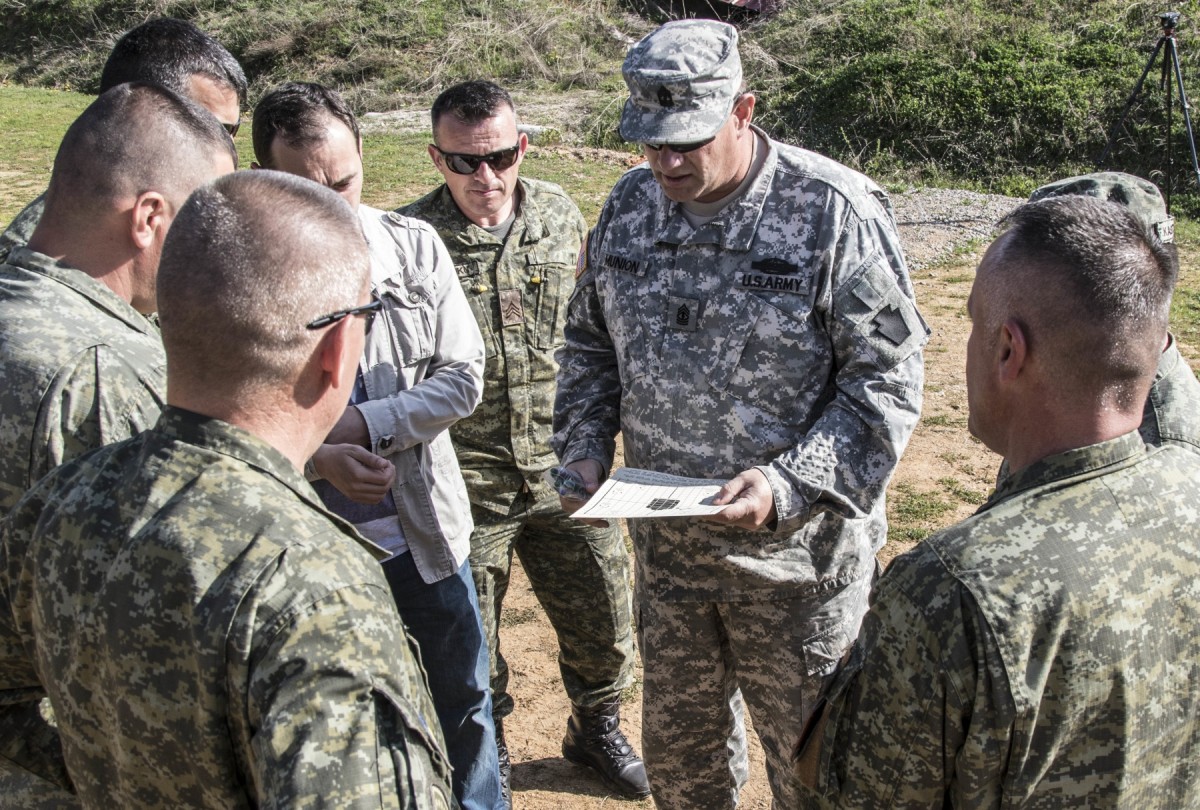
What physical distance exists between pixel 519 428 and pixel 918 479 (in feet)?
10.3

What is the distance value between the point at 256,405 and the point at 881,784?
124 centimetres

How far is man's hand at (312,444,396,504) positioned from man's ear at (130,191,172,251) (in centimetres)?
82

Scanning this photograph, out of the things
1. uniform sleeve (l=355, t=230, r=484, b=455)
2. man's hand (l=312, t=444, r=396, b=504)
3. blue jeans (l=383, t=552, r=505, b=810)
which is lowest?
blue jeans (l=383, t=552, r=505, b=810)

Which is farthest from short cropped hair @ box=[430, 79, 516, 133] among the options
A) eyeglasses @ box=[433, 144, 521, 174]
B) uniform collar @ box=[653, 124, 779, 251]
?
uniform collar @ box=[653, 124, 779, 251]

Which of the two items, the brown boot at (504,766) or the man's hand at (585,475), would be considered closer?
the man's hand at (585,475)

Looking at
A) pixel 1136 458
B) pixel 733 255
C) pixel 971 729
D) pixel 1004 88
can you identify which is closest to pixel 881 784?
pixel 971 729

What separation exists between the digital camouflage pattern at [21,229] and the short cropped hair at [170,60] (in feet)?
2.20

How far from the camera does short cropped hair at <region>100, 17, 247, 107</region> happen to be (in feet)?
11.6

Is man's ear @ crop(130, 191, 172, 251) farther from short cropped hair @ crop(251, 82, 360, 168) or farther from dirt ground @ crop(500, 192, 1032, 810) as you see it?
dirt ground @ crop(500, 192, 1032, 810)

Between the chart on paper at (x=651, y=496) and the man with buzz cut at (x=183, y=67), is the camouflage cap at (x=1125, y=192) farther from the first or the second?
the man with buzz cut at (x=183, y=67)

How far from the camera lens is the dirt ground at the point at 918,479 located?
13.8 ft

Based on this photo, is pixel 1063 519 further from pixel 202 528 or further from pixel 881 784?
pixel 202 528

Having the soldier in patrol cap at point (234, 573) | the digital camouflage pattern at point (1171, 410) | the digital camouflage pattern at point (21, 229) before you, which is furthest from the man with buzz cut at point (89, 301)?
the digital camouflage pattern at point (1171, 410)

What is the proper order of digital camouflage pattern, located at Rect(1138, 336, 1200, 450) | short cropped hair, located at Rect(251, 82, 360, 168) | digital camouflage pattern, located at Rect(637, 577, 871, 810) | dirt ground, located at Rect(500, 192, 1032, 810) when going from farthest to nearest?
dirt ground, located at Rect(500, 192, 1032, 810) → short cropped hair, located at Rect(251, 82, 360, 168) → digital camouflage pattern, located at Rect(637, 577, 871, 810) → digital camouflage pattern, located at Rect(1138, 336, 1200, 450)
